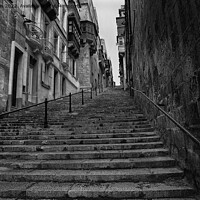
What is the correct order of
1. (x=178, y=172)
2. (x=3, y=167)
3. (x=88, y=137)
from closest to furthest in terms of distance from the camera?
(x=178, y=172)
(x=3, y=167)
(x=88, y=137)

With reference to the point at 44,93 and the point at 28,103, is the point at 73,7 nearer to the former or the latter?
the point at 44,93

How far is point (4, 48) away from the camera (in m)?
8.78

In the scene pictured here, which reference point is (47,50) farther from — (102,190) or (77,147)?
(102,190)

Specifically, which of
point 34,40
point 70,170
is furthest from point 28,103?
point 70,170

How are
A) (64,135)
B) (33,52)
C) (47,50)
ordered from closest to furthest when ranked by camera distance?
1. (64,135)
2. (33,52)
3. (47,50)

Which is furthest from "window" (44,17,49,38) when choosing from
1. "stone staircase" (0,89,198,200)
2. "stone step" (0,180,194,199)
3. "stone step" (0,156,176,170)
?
"stone step" (0,180,194,199)

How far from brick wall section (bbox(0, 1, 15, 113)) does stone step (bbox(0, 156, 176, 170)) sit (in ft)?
18.2

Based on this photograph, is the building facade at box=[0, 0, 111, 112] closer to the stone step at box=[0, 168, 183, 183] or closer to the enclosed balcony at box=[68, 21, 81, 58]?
the enclosed balcony at box=[68, 21, 81, 58]

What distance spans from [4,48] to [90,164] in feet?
25.2

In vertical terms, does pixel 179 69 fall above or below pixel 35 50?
below

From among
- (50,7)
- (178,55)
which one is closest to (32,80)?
(50,7)

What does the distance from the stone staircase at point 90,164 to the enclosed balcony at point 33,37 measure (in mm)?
7203

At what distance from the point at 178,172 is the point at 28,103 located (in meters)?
9.87

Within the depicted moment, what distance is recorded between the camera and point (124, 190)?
106 inches
